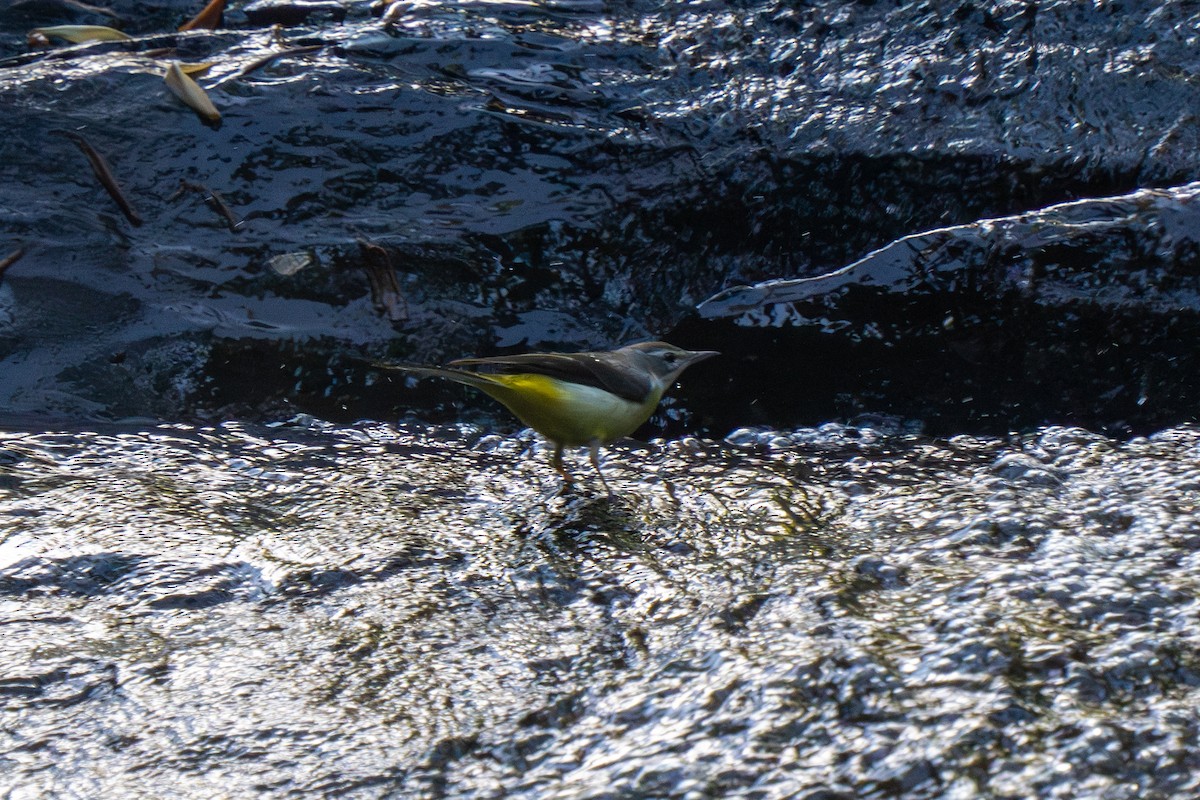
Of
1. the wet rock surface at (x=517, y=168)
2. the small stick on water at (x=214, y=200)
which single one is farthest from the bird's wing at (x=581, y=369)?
the small stick on water at (x=214, y=200)

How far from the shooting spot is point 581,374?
448 centimetres

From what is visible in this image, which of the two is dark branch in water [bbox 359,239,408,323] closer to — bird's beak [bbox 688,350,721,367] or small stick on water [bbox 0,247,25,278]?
bird's beak [bbox 688,350,721,367]

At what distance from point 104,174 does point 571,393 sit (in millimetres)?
3016

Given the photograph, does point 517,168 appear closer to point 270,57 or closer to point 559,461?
point 270,57

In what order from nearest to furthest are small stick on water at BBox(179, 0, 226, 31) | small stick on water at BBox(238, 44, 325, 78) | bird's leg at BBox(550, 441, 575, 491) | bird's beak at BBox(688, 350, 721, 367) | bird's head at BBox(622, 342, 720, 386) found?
bird's leg at BBox(550, 441, 575, 491)
bird's head at BBox(622, 342, 720, 386)
bird's beak at BBox(688, 350, 721, 367)
small stick on water at BBox(238, 44, 325, 78)
small stick on water at BBox(179, 0, 226, 31)

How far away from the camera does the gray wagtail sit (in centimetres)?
443

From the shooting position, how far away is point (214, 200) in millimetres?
5832

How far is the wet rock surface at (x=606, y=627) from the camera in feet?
7.54

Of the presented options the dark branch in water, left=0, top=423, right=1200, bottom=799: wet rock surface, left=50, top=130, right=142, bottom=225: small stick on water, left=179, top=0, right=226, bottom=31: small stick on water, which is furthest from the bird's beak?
left=179, top=0, right=226, bottom=31: small stick on water

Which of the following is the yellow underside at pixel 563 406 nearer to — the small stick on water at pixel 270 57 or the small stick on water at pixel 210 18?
the small stick on water at pixel 270 57

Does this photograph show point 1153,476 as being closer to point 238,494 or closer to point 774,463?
point 774,463

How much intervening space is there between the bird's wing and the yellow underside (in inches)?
1.2

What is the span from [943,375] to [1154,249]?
1.14 m

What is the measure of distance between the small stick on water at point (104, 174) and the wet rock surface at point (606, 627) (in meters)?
1.60
